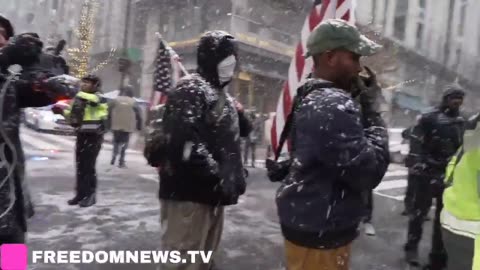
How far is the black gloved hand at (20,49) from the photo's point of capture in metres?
1.60

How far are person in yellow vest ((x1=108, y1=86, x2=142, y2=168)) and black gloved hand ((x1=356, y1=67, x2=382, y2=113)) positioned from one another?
2649mm

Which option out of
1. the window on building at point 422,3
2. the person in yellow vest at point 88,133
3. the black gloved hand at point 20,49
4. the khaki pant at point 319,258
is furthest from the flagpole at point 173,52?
the window on building at point 422,3

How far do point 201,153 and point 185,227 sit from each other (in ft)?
1.22

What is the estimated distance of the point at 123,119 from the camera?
14.1 feet

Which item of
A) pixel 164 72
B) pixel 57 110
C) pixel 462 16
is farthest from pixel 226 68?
pixel 462 16

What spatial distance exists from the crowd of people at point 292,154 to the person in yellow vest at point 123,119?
1782mm

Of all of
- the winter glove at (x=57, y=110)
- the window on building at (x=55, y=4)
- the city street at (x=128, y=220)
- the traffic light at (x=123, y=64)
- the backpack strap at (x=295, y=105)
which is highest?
the window on building at (x=55, y=4)

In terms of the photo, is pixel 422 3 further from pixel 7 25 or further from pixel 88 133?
pixel 7 25

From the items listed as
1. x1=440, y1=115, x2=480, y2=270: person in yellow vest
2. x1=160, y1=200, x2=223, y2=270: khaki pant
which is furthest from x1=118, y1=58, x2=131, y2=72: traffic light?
x1=440, y1=115, x2=480, y2=270: person in yellow vest

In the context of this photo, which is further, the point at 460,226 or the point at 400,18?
the point at 400,18

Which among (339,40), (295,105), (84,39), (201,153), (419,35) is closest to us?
(339,40)

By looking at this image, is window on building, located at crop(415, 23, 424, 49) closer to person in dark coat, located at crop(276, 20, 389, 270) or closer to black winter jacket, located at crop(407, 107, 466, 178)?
black winter jacket, located at crop(407, 107, 466, 178)

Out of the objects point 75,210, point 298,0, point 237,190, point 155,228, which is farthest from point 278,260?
point 298,0

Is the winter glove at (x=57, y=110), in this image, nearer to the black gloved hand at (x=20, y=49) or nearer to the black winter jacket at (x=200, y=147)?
the black winter jacket at (x=200, y=147)
